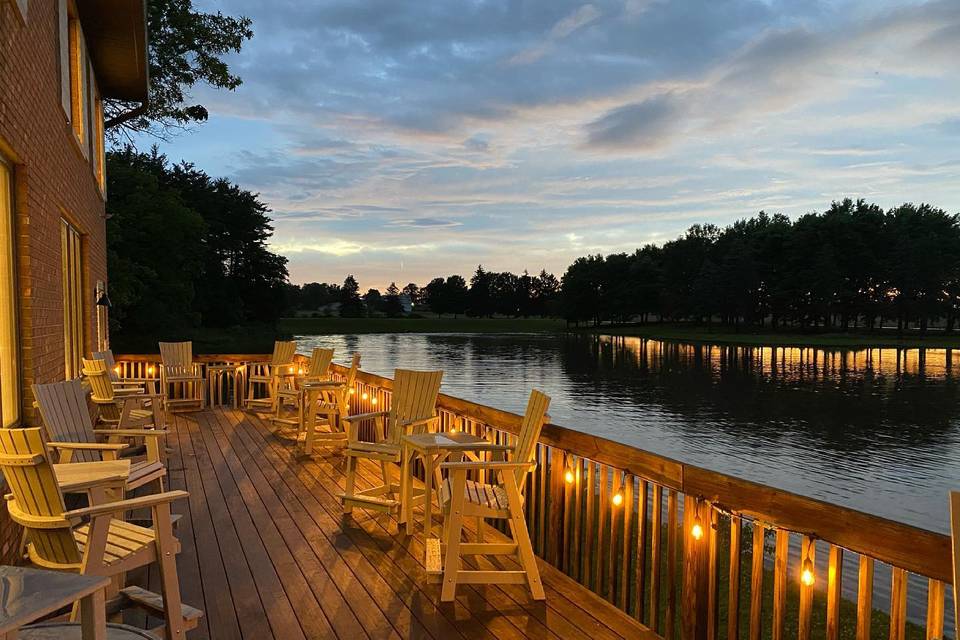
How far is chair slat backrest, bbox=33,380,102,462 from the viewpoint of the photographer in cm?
377

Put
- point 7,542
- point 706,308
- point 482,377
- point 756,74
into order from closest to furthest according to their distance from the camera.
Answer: point 7,542, point 756,74, point 482,377, point 706,308

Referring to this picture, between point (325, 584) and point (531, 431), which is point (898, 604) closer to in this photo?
point (531, 431)

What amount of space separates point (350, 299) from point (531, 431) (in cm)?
10159

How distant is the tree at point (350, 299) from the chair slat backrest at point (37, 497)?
9642 centimetres

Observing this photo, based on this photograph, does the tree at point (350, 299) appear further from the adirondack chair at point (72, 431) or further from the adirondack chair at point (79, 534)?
the adirondack chair at point (79, 534)

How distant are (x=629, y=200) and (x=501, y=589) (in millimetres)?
34693

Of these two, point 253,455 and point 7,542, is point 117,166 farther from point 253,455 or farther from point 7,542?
point 7,542

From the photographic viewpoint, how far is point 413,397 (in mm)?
5234

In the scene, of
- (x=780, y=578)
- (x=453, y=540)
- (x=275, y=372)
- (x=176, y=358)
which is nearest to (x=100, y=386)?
(x=275, y=372)

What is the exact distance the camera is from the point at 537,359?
35.7 m

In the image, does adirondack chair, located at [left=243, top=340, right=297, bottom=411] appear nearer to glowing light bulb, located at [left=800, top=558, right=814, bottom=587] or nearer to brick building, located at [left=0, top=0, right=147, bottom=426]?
brick building, located at [left=0, top=0, right=147, bottom=426]

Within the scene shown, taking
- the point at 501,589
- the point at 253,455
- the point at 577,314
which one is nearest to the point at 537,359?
the point at 253,455

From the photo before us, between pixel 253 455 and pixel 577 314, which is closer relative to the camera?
pixel 253 455

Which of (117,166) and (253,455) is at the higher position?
(117,166)
